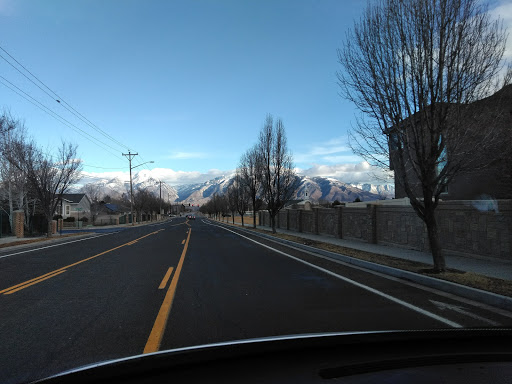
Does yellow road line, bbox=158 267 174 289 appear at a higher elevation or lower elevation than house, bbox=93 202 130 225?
lower

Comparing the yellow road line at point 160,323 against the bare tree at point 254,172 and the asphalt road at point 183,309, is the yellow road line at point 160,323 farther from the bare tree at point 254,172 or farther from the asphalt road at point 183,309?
the bare tree at point 254,172

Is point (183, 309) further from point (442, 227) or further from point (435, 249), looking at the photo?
point (442, 227)

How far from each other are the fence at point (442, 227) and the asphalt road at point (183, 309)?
4.49m

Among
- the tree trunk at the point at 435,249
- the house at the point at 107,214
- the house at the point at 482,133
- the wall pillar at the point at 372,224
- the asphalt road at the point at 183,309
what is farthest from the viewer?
the house at the point at 107,214

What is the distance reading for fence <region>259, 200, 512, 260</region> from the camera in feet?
35.5

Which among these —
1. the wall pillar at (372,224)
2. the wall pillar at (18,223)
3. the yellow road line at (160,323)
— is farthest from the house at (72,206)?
the yellow road line at (160,323)

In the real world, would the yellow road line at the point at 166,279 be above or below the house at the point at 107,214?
below

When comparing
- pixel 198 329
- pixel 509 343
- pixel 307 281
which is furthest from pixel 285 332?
pixel 307 281

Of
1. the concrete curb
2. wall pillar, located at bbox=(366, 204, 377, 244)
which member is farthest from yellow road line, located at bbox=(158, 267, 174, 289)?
wall pillar, located at bbox=(366, 204, 377, 244)

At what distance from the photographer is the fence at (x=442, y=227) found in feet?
35.5

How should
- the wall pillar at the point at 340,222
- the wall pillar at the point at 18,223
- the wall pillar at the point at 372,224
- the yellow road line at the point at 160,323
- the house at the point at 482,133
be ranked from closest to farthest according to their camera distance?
the yellow road line at the point at 160,323
the house at the point at 482,133
the wall pillar at the point at 372,224
the wall pillar at the point at 340,222
the wall pillar at the point at 18,223

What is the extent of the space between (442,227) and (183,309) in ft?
36.4

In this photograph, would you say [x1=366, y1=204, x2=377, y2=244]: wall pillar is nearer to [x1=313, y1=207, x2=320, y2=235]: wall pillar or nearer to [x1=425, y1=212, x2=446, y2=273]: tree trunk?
[x1=313, y1=207, x2=320, y2=235]: wall pillar

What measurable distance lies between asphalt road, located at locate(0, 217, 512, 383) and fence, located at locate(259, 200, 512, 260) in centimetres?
449
